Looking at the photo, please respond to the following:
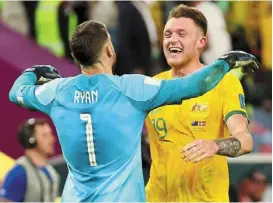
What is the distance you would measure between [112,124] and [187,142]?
3.52 ft

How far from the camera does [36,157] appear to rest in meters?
11.0

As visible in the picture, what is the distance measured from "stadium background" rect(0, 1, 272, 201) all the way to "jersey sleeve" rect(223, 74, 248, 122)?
5.84 meters

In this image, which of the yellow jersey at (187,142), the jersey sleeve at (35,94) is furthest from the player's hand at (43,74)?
the yellow jersey at (187,142)

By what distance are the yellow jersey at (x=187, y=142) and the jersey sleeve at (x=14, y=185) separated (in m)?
2.58

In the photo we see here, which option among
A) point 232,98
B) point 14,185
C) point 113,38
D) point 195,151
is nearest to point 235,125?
point 232,98

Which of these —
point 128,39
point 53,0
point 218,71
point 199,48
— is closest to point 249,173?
point 128,39

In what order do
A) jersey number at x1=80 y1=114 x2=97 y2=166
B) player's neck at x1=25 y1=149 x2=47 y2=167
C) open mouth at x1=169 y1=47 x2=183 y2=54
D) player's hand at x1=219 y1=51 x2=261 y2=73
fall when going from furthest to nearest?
player's neck at x1=25 y1=149 x2=47 y2=167
open mouth at x1=169 y1=47 x2=183 y2=54
player's hand at x1=219 y1=51 x2=261 y2=73
jersey number at x1=80 y1=114 x2=97 y2=166

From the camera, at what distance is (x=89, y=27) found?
7117 mm

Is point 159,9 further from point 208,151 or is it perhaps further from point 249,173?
point 208,151

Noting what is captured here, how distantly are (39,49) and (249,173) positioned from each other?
3.58 m

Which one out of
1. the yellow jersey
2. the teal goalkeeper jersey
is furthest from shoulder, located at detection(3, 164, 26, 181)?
the teal goalkeeper jersey

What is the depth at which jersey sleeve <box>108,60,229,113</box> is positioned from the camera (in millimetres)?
6988

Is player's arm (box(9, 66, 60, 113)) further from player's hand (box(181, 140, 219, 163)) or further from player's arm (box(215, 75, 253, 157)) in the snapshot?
player's arm (box(215, 75, 253, 157))

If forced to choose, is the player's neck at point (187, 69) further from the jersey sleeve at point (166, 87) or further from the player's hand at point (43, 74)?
the jersey sleeve at point (166, 87)
